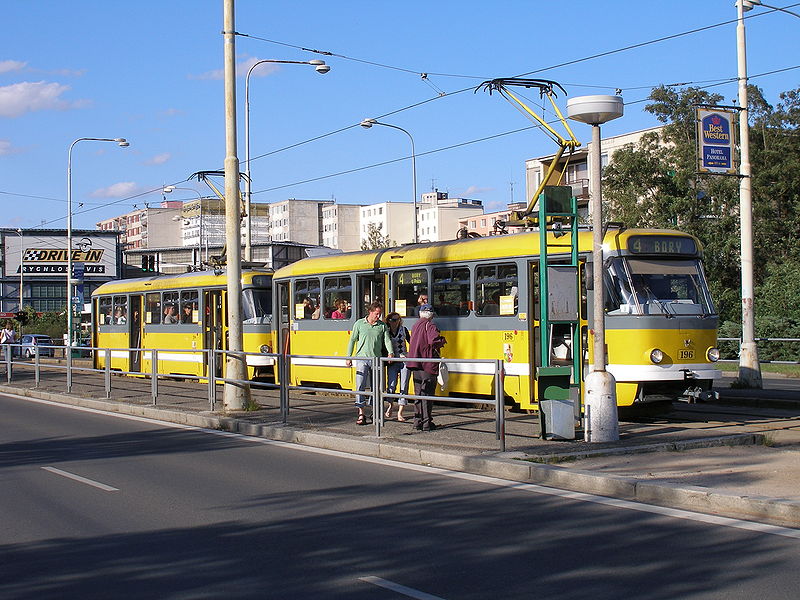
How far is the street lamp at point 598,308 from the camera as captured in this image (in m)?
12.1

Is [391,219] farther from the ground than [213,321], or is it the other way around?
[391,219]

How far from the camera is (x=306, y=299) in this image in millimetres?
22047

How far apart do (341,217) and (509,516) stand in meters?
140

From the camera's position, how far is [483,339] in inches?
666

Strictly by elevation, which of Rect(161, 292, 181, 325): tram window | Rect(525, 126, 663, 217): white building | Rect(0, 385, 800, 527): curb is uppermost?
Rect(525, 126, 663, 217): white building

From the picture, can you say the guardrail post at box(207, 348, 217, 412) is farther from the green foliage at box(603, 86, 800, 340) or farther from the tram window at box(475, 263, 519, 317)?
the green foliage at box(603, 86, 800, 340)

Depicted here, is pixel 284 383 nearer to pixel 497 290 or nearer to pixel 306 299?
pixel 497 290

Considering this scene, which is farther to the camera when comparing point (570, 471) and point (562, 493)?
point (570, 471)

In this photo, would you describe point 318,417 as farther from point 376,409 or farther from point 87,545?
point 87,545

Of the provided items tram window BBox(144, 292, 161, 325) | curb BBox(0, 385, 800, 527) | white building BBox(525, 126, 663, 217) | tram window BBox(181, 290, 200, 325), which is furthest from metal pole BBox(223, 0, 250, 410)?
white building BBox(525, 126, 663, 217)

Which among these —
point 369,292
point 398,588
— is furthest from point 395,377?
point 398,588

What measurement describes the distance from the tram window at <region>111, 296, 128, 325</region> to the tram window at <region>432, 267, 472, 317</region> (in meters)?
15.8

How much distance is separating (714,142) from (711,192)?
2303 cm

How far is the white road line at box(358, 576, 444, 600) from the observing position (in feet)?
19.9
